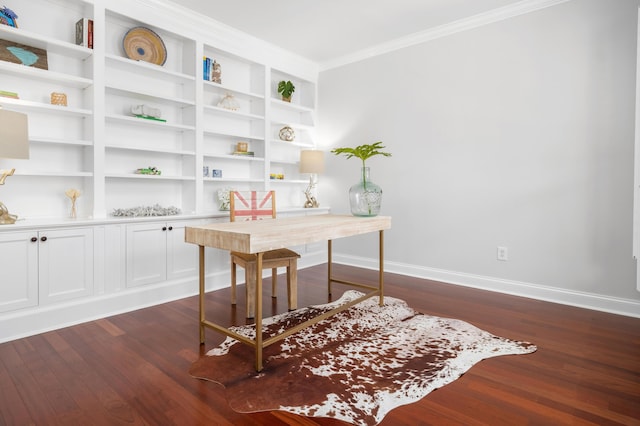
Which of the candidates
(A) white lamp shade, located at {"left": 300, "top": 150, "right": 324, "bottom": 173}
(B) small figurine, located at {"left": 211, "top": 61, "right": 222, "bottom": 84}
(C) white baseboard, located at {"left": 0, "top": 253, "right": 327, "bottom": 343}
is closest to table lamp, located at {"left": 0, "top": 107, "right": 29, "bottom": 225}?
(C) white baseboard, located at {"left": 0, "top": 253, "right": 327, "bottom": 343}

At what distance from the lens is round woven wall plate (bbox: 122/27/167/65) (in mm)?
3236

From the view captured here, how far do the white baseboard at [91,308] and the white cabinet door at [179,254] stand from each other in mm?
75

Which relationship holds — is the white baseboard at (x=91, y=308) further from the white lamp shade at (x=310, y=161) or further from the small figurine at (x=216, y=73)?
the small figurine at (x=216, y=73)

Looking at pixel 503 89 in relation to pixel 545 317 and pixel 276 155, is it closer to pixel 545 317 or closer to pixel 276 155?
pixel 545 317

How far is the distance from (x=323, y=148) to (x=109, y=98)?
262 cm

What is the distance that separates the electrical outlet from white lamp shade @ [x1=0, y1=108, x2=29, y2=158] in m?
3.90

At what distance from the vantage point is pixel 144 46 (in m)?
3.33

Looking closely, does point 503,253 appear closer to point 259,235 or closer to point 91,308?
point 259,235

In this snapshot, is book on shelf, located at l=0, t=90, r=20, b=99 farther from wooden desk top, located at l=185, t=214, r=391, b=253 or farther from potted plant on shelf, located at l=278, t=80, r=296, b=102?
potted plant on shelf, located at l=278, t=80, r=296, b=102

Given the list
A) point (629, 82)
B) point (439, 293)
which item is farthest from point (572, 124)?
point (439, 293)

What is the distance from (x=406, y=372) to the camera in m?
1.94

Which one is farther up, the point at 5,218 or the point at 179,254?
the point at 5,218

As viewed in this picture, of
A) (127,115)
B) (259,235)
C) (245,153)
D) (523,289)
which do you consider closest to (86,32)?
(127,115)

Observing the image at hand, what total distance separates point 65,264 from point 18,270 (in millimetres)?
269
